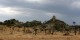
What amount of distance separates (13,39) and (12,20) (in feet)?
160

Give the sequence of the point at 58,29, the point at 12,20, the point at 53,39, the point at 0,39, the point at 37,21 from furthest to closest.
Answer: the point at 37,21 < the point at 12,20 < the point at 58,29 < the point at 53,39 < the point at 0,39

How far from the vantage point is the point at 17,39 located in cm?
3581

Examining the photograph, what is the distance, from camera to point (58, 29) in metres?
77.4

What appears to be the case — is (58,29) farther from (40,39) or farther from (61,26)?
(40,39)

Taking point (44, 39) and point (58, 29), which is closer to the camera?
point (44, 39)

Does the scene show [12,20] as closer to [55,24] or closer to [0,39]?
[55,24]

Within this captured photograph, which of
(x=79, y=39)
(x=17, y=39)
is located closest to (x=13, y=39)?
(x=17, y=39)

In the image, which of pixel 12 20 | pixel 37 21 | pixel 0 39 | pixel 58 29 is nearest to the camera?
pixel 0 39

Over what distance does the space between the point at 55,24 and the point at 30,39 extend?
4206 cm

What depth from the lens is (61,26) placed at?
78750 mm

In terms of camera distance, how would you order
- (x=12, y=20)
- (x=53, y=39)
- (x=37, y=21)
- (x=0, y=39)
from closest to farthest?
1. (x=0, y=39)
2. (x=53, y=39)
3. (x=12, y=20)
4. (x=37, y=21)

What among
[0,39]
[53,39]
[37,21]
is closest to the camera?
[0,39]

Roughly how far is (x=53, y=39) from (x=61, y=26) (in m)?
42.1

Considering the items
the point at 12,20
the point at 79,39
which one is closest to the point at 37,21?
the point at 12,20
